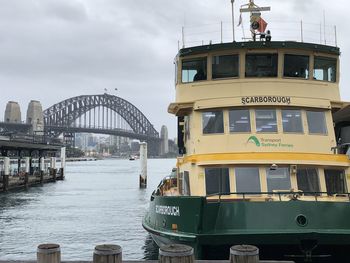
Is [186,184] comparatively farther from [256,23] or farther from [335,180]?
[256,23]

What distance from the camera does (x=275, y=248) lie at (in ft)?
32.8

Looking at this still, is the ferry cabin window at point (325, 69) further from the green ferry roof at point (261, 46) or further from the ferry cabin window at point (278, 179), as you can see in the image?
the ferry cabin window at point (278, 179)

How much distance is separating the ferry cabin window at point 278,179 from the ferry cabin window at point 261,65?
2679 millimetres

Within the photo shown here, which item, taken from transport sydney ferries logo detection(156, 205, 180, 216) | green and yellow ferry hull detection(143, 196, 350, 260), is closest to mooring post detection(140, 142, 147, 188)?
transport sydney ferries logo detection(156, 205, 180, 216)

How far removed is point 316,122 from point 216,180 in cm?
323

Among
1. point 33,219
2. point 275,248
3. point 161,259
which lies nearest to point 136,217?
point 33,219

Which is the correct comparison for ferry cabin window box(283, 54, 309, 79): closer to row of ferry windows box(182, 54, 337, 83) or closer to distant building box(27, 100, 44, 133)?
row of ferry windows box(182, 54, 337, 83)

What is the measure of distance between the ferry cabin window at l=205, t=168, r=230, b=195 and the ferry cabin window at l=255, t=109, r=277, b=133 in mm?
1586

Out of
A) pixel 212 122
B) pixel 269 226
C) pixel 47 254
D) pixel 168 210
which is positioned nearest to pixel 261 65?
pixel 212 122

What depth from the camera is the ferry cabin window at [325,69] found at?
1292 cm

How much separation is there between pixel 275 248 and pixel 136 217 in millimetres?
20462

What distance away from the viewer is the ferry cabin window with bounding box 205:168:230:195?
37.0ft

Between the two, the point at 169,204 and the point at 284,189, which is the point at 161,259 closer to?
the point at 169,204

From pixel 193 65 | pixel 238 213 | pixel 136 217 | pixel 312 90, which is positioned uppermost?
pixel 193 65
